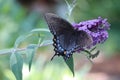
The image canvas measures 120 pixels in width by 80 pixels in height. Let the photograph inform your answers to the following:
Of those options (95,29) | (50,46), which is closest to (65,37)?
(95,29)

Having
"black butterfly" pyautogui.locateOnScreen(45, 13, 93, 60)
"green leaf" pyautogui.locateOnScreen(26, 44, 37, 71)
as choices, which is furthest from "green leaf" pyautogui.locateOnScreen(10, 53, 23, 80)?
"black butterfly" pyautogui.locateOnScreen(45, 13, 93, 60)

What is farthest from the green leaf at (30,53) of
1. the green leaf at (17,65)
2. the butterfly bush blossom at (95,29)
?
the butterfly bush blossom at (95,29)

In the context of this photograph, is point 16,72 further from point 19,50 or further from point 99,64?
point 99,64

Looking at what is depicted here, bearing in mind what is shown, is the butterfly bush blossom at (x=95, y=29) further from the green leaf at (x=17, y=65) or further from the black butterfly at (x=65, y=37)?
the green leaf at (x=17, y=65)

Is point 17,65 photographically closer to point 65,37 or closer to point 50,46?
point 65,37

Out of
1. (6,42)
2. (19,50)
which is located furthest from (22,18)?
(19,50)

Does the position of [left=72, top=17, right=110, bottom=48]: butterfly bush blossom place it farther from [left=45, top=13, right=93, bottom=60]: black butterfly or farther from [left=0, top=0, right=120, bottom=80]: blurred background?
[left=0, top=0, right=120, bottom=80]: blurred background

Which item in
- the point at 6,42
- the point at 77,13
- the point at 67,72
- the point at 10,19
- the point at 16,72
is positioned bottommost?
the point at 16,72
